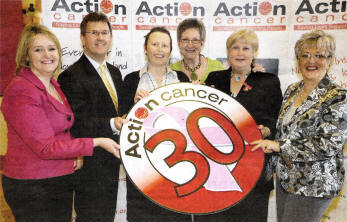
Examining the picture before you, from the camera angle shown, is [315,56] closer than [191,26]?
Yes

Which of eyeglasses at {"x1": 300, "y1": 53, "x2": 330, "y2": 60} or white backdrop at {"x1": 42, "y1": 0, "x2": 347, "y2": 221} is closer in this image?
eyeglasses at {"x1": 300, "y1": 53, "x2": 330, "y2": 60}

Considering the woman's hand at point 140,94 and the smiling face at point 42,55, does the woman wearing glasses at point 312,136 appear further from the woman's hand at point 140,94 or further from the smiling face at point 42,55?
the smiling face at point 42,55

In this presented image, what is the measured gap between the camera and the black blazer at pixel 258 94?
0.98 m

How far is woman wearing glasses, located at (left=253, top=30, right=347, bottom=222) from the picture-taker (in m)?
0.83

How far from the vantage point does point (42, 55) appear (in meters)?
0.85

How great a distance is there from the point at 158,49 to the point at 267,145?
52 cm

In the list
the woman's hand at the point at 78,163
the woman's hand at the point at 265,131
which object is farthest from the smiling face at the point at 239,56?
the woman's hand at the point at 78,163

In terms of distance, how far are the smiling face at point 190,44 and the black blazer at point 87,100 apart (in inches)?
11.2

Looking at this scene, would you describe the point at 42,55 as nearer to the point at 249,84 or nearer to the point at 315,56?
the point at 249,84

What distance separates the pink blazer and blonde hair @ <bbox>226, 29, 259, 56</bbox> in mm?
599

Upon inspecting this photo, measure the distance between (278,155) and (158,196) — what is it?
0.45m

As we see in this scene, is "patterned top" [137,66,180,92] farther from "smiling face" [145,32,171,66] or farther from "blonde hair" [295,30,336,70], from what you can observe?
"blonde hair" [295,30,336,70]

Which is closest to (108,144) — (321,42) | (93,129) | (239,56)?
(93,129)

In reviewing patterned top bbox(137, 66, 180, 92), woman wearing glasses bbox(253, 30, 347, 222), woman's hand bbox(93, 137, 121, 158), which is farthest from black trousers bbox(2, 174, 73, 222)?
woman wearing glasses bbox(253, 30, 347, 222)
